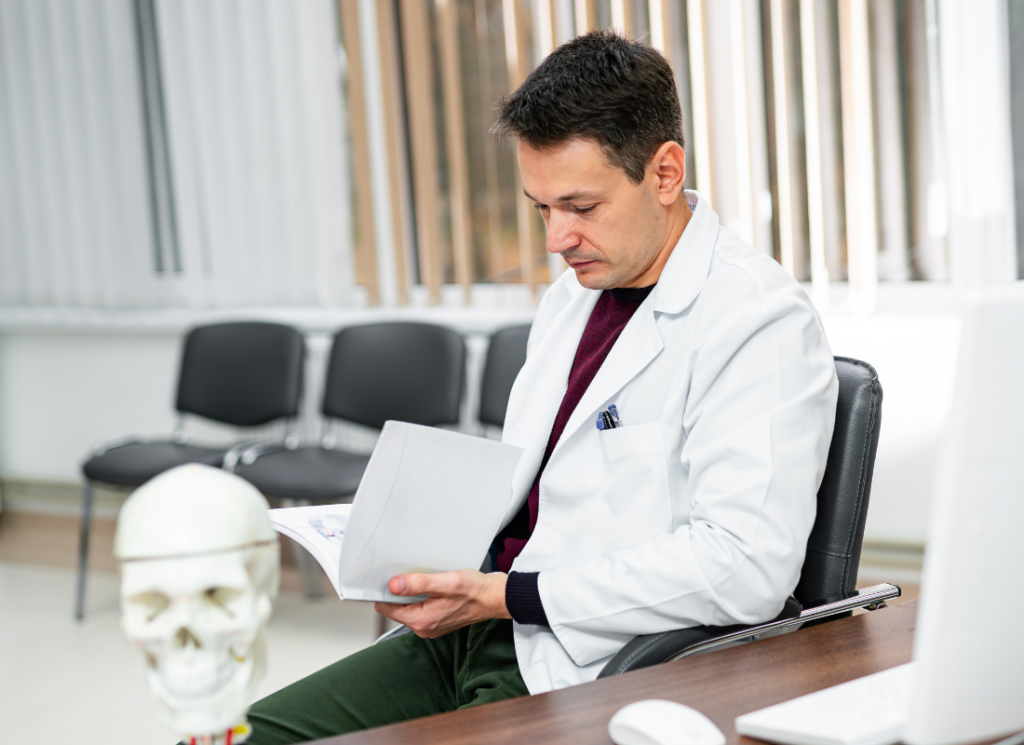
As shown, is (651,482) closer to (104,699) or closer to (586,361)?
(586,361)

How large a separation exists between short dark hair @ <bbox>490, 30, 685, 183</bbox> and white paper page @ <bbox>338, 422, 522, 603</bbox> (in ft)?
1.35

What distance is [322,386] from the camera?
3.58m

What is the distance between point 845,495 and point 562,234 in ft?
1.64

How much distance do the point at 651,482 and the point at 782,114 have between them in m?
2.04

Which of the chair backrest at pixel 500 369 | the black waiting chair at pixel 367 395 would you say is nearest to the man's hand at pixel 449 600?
the black waiting chair at pixel 367 395

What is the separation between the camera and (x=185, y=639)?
774 mm

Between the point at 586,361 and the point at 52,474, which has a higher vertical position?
the point at 586,361

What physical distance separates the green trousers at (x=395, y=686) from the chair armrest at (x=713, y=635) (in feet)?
0.61

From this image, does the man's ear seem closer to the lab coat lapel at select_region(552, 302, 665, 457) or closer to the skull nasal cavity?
the lab coat lapel at select_region(552, 302, 665, 457)

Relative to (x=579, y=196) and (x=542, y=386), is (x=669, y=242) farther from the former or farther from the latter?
(x=542, y=386)

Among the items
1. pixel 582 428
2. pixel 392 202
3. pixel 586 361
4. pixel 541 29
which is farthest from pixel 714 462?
pixel 392 202

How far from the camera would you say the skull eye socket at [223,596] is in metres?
0.76

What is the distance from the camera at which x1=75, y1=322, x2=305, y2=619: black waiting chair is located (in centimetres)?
327

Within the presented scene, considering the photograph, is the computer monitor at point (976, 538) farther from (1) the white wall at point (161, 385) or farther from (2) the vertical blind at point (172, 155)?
(2) the vertical blind at point (172, 155)
